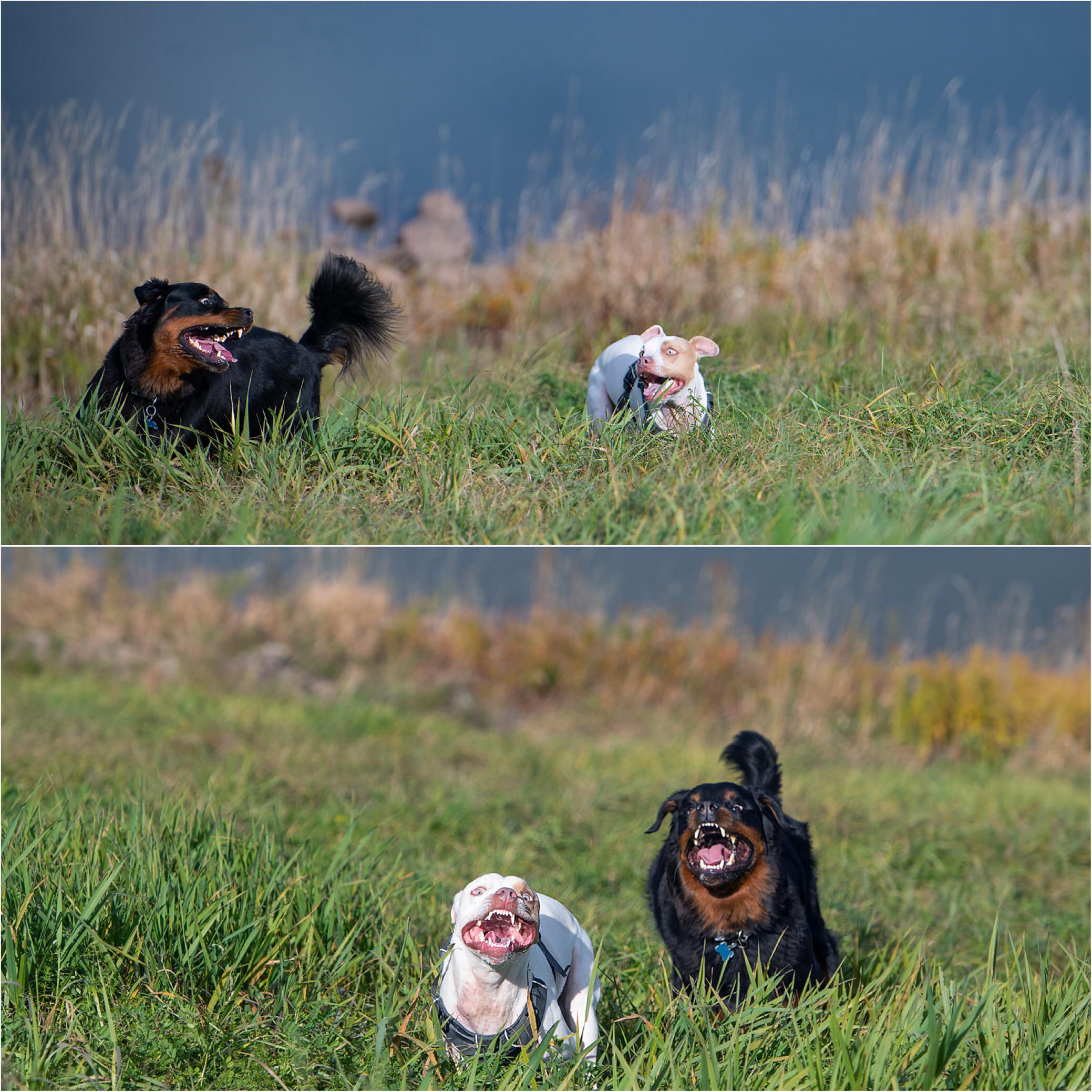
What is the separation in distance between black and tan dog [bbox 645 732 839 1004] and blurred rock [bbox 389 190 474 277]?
5767 millimetres

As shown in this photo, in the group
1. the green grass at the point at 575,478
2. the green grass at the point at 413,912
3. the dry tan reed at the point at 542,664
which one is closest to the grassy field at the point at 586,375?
the green grass at the point at 575,478

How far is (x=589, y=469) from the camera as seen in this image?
4555 millimetres

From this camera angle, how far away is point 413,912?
4086 millimetres

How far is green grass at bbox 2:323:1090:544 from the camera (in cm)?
417

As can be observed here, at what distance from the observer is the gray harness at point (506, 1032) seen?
2.93 meters

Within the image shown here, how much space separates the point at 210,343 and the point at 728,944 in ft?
10.8

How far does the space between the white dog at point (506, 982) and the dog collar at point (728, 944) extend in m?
0.52

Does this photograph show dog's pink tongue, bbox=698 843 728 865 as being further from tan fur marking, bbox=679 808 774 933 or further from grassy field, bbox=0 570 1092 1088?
grassy field, bbox=0 570 1092 1088

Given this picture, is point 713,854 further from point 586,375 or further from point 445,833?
point 586,375

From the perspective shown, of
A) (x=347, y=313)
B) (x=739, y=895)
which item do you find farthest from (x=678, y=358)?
(x=739, y=895)

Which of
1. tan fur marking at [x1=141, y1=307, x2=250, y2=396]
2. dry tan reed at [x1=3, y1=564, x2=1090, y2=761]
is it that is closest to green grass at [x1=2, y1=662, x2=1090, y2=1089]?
dry tan reed at [x1=3, y1=564, x2=1090, y2=761]

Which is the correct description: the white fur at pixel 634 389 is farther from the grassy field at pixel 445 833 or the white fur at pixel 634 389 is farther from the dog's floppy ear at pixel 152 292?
the grassy field at pixel 445 833

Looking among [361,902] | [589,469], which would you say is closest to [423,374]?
[589,469]

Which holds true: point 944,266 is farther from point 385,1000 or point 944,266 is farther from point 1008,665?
point 385,1000
